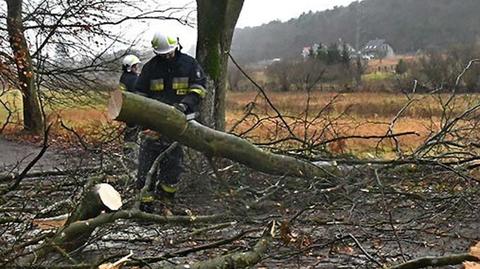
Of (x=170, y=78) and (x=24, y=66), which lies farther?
(x=24, y=66)

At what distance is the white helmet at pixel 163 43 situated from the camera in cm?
561

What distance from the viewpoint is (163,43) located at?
5625 millimetres

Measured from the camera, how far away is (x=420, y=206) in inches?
200

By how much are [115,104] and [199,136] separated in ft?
2.27

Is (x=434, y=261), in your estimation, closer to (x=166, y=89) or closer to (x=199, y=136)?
(x=199, y=136)

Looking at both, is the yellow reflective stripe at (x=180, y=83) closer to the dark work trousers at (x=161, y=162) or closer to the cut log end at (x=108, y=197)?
the dark work trousers at (x=161, y=162)

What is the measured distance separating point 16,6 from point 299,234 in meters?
12.8

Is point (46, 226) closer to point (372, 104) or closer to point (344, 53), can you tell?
point (372, 104)

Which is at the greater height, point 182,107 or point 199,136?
point 182,107

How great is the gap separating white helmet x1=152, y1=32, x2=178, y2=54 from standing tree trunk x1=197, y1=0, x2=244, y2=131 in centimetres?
181

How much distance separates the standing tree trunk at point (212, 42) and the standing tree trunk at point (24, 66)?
4020 mm

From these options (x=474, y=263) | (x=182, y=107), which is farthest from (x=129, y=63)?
(x=474, y=263)

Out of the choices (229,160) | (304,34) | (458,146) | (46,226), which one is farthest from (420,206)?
(304,34)

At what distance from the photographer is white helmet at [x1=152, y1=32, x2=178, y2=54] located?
561 centimetres
